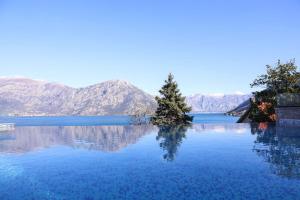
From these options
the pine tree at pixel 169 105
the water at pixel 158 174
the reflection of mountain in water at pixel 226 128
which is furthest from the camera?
the pine tree at pixel 169 105

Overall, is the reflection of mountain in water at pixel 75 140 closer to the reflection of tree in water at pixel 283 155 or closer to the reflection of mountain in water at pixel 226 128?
the reflection of mountain in water at pixel 226 128

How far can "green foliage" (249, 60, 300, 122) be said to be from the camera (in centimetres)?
5294

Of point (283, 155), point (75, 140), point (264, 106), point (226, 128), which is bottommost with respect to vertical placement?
point (75, 140)

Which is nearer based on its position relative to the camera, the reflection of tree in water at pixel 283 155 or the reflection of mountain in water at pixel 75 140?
the reflection of tree in water at pixel 283 155

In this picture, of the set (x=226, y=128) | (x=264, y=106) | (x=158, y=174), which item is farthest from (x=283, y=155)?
(x=264, y=106)

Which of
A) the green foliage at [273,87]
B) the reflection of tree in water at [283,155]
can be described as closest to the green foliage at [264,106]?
the green foliage at [273,87]

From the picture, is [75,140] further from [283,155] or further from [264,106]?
[264,106]

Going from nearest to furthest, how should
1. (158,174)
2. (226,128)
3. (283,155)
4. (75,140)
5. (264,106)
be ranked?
(158,174), (283,155), (75,140), (226,128), (264,106)

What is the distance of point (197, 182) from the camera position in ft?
50.0

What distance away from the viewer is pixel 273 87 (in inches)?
2174

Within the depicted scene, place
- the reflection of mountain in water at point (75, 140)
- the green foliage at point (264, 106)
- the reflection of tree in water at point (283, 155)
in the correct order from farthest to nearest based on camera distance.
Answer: the green foliage at point (264, 106) < the reflection of mountain in water at point (75, 140) < the reflection of tree in water at point (283, 155)

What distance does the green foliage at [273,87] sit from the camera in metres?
52.9

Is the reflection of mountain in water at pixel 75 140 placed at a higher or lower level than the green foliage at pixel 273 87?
lower

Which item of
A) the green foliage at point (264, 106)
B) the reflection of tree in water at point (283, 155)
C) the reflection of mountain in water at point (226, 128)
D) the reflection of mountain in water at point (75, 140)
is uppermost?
the green foliage at point (264, 106)
